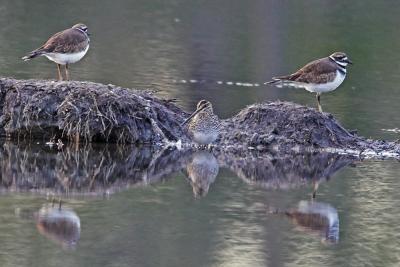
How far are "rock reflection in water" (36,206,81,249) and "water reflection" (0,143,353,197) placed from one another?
895 mm

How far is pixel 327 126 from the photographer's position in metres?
14.8

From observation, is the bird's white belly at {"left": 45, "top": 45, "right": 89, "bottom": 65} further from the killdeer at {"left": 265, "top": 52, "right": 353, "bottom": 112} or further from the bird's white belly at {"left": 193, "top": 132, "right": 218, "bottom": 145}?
the killdeer at {"left": 265, "top": 52, "right": 353, "bottom": 112}

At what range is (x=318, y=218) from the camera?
37.0ft

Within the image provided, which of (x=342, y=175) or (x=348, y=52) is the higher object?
(x=348, y=52)

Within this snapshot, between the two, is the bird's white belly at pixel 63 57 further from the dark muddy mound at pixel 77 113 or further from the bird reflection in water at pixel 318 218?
the bird reflection in water at pixel 318 218

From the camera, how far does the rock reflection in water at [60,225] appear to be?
1001 cm

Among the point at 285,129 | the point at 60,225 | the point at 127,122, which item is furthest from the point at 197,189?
the point at 285,129

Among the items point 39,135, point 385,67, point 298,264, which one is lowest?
point 298,264

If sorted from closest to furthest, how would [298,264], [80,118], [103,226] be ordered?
[298,264] → [103,226] → [80,118]

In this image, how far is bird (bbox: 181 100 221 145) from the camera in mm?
14211

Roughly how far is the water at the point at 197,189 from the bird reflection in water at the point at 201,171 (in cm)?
4

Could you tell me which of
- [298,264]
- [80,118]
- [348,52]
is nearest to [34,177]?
[80,118]

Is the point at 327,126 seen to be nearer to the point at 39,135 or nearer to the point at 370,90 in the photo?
the point at 39,135

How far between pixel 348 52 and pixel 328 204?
13167 mm
